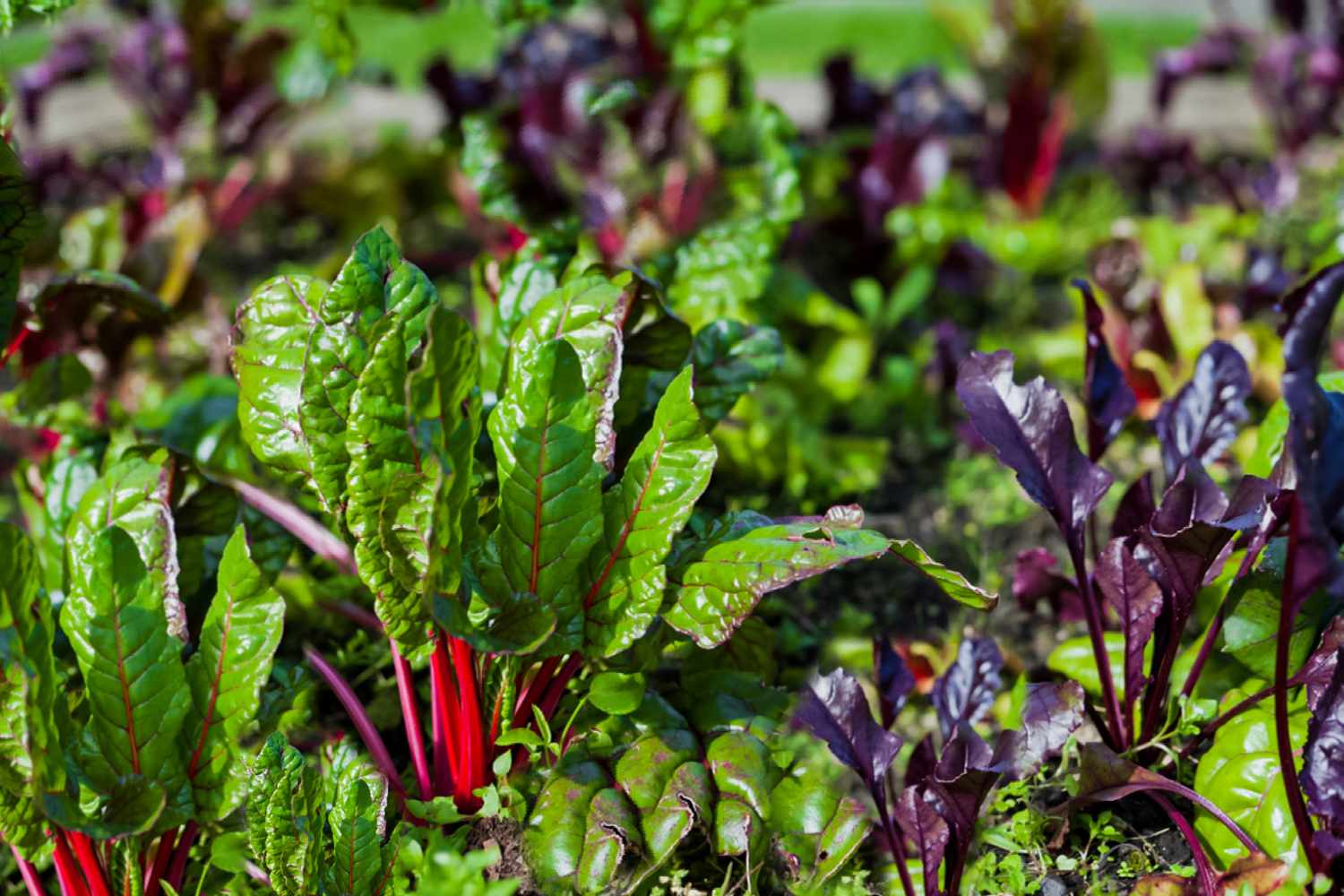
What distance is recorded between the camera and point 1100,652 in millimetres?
1553

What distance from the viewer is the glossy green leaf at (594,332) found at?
149 cm

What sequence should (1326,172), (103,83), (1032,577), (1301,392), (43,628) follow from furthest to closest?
(103,83), (1326,172), (1032,577), (43,628), (1301,392)

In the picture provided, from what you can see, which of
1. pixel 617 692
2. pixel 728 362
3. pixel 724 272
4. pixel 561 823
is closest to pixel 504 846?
pixel 561 823

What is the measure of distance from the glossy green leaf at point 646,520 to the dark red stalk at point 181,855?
512 mm

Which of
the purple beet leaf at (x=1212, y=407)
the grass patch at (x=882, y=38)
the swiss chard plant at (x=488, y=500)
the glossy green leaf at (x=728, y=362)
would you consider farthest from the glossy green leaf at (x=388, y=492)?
the grass patch at (x=882, y=38)

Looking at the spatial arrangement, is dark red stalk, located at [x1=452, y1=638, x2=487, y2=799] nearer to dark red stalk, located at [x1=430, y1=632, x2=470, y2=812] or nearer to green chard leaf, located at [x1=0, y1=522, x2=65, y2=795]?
dark red stalk, located at [x1=430, y1=632, x2=470, y2=812]

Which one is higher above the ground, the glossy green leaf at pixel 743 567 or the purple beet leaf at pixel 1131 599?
the glossy green leaf at pixel 743 567

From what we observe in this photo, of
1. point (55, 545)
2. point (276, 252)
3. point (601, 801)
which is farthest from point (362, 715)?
point (276, 252)

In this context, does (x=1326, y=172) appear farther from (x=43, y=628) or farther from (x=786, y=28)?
(x=43, y=628)

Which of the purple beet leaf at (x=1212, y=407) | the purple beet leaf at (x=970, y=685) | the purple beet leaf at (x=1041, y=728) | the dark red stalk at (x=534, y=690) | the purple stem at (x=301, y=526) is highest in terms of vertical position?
the purple beet leaf at (x=1212, y=407)

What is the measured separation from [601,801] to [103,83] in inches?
190

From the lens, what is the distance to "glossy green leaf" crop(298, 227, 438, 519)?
1.42m

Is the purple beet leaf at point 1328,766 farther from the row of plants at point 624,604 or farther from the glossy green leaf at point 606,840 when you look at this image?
the glossy green leaf at point 606,840

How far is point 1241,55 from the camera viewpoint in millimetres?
3766
